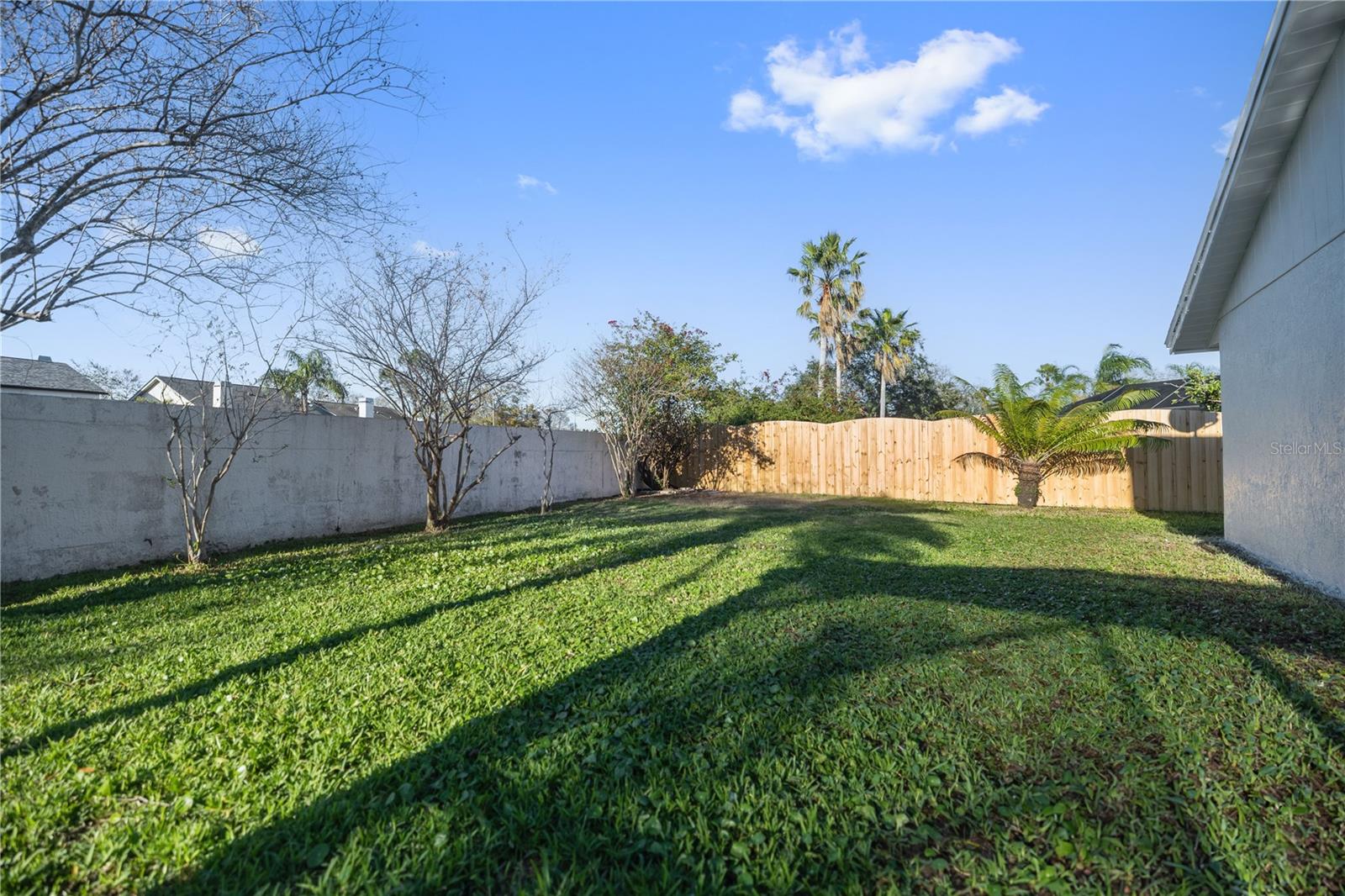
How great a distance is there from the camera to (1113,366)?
2405 centimetres

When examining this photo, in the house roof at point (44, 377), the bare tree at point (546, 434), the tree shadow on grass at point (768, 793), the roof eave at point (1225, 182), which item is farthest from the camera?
the bare tree at point (546, 434)

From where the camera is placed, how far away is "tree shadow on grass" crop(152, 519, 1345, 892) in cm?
195

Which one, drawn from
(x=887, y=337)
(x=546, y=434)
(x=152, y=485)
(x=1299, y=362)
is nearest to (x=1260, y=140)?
(x=1299, y=362)

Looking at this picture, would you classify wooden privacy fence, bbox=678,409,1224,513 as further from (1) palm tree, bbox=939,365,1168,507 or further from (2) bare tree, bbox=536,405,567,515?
(2) bare tree, bbox=536,405,567,515

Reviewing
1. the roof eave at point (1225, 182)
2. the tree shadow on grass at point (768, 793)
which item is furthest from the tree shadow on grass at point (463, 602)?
the roof eave at point (1225, 182)

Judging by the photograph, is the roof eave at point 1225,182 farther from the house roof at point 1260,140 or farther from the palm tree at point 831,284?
the palm tree at point 831,284

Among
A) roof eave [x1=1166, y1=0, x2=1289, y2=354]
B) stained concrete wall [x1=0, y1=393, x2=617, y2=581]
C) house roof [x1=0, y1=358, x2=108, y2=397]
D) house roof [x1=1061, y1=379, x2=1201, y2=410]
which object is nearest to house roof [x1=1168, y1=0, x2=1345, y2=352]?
roof eave [x1=1166, y1=0, x2=1289, y2=354]

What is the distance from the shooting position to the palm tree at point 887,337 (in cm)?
2570

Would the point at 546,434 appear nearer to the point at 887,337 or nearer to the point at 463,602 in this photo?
the point at 463,602

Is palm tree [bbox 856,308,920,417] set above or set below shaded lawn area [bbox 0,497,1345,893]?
above

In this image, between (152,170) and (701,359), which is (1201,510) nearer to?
(701,359)

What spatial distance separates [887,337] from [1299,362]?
20778 mm

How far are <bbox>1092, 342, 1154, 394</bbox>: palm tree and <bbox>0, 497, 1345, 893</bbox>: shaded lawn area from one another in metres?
20.4

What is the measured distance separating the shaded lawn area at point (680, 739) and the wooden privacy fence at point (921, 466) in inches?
325
